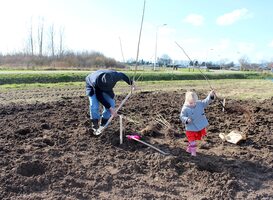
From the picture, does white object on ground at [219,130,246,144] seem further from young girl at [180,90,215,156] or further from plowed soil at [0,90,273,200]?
young girl at [180,90,215,156]

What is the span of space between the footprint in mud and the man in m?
1.79

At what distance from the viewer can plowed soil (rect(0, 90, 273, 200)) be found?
188 inches

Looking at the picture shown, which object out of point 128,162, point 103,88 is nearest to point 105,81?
point 103,88

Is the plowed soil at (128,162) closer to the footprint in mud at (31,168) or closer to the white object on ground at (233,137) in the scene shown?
the footprint in mud at (31,168)

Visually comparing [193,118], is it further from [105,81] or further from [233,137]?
[105,81]

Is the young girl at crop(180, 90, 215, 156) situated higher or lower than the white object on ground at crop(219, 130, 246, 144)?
higher

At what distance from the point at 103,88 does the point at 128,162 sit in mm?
1877

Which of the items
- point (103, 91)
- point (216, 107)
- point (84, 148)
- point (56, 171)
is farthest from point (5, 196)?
point (216, 107)

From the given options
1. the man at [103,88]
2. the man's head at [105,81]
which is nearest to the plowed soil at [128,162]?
the man at [103,88]

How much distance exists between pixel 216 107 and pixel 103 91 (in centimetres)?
535

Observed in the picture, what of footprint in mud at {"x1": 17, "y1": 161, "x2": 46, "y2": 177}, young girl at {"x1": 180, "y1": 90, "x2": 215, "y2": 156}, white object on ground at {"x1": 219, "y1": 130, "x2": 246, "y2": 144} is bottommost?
footprint in mud at {"x1": 17, "y1": 161, "x2": 46, "y2": 177}

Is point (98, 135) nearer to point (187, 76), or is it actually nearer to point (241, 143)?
point (241, 143)

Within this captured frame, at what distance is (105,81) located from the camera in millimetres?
6734

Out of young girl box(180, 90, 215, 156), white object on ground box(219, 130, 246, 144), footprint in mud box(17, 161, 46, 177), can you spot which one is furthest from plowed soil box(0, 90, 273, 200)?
young girl box(180, 90, 215, 156)
